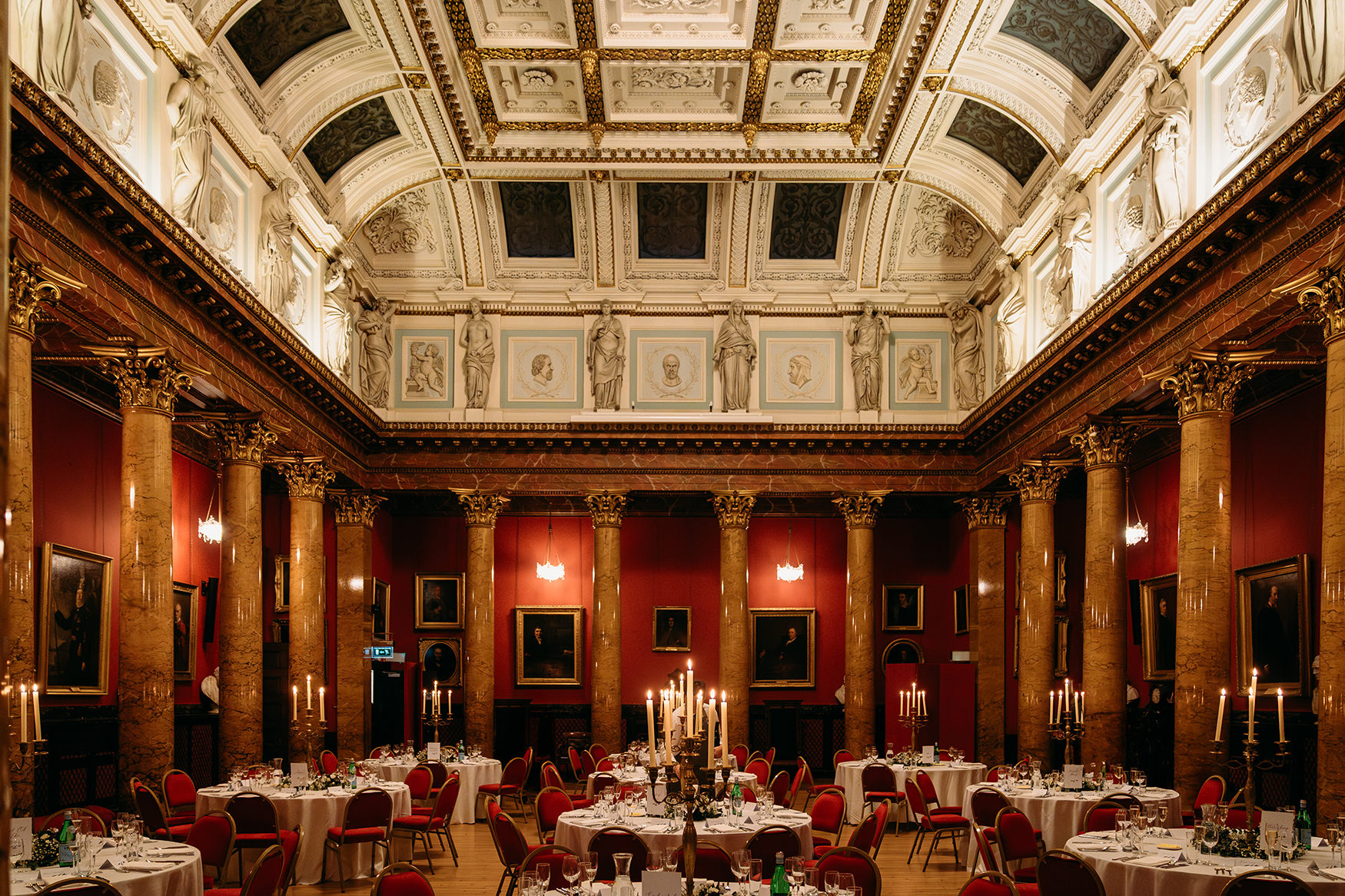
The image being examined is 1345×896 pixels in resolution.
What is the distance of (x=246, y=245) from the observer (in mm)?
15086

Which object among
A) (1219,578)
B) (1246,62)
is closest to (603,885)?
(1219,578)

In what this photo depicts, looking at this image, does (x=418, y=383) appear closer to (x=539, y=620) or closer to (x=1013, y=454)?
(x=539, y=620)

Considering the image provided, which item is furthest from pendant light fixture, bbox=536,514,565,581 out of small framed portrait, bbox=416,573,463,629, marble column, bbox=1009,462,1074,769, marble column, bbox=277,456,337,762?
marble column, bbox=1009,462,1074,769

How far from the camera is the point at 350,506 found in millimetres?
21031

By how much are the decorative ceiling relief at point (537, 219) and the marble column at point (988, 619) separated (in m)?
8.85

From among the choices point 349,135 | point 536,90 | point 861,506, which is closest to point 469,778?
point 861,506

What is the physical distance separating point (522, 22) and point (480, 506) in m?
8.98

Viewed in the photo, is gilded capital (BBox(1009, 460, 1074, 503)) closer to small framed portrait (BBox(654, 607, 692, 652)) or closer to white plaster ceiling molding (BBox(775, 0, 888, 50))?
white plaster ceiling molding (BBox(775, 0, 888, 50))

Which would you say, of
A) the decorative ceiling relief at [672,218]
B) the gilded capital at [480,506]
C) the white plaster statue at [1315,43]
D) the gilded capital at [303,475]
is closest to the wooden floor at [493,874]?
the gilded capital at [303,475]

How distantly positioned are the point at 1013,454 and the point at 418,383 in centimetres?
1078

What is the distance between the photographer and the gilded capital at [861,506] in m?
21.3

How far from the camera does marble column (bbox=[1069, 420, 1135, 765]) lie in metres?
14.7

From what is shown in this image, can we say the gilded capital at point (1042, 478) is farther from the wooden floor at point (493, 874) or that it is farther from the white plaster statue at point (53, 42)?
the white plaster statue at point (53, 42)

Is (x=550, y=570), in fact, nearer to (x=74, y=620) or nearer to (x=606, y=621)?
(x=606, y=621)
